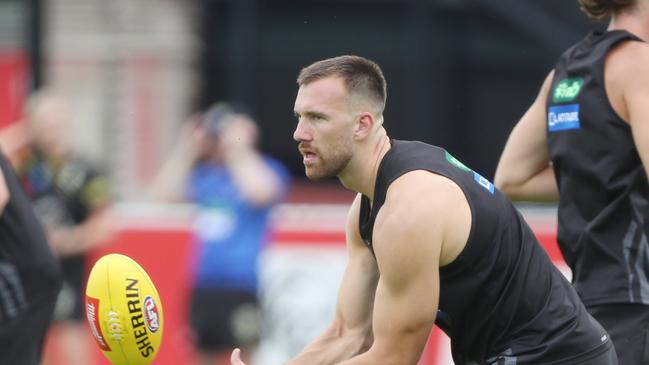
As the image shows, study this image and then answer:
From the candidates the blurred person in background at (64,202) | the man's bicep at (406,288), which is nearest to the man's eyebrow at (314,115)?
the man's bicep at (406,288)

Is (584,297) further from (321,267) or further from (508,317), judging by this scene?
(321,267)

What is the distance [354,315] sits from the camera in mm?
5102

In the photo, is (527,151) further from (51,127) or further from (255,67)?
(255,67)

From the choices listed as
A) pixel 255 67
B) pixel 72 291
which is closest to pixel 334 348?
pixel 72 291

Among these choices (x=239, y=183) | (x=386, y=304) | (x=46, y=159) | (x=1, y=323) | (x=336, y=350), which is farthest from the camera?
(x=46, y=159)

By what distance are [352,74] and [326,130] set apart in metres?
0.23

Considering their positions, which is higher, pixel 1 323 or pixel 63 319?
pixel 1 323

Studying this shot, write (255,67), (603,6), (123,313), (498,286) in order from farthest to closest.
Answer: (255,67), (603,6), (123,313), (498,286)

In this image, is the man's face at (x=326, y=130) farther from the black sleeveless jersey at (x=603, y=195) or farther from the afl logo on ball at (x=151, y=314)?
the black sleeveless jersey at (x=603, y=195)

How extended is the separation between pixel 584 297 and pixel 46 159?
6.35m

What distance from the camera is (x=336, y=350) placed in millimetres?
5074

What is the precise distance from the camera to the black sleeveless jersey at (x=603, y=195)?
16.9ft

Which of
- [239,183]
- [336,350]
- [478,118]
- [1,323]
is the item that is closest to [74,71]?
[478,118]

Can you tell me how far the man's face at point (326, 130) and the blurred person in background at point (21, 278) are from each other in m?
1.80
